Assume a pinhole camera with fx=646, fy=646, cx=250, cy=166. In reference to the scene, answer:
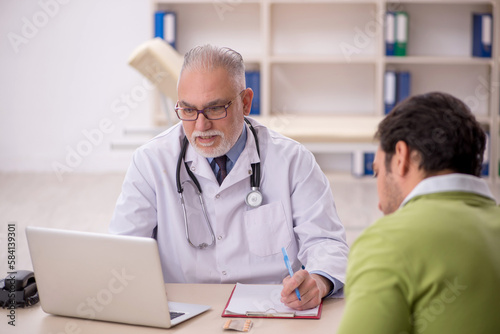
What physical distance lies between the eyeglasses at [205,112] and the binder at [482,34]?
384cm

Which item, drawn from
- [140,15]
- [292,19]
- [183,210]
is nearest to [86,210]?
[140,15]

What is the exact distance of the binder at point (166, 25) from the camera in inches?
199

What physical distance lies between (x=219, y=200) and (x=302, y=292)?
1.51ft

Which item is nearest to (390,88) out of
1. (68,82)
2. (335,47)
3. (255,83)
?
(335,47)

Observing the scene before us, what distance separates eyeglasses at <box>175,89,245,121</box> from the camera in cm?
178

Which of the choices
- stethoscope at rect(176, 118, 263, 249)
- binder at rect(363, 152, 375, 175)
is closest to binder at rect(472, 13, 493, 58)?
binder at rect(363, 152, 375, 175)

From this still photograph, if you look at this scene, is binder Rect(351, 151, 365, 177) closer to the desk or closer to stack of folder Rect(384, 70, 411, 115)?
stack of folder Rect(384, 70, 411, 115)

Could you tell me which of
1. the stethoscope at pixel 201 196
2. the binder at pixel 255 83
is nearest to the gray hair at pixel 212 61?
the stethoscope at pixel 201 196

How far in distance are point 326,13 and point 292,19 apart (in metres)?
0.28

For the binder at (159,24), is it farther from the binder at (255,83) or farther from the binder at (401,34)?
the binder at (401,34)

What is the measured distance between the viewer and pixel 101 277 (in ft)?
4.25

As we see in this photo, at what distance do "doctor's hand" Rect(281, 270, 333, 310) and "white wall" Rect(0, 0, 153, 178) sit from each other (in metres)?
4.12

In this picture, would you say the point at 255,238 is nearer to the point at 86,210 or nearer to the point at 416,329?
the point at 416,329

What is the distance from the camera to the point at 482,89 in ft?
17.5
